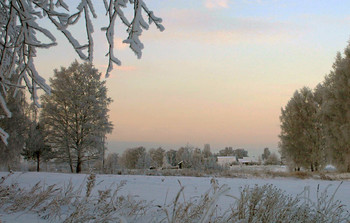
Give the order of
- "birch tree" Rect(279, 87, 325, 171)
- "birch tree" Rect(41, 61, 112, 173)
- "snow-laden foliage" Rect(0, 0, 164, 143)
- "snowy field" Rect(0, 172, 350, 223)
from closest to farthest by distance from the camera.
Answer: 1. "snow-laden foliage" Rect(0, 0, 164, 143)
2. "snowy field" Rect(0, 172, 350, 223)
3. "birch tree" Rect(41, 61, 112, 173)
4. "birch tree" Rect(279, 87, 325, 171)

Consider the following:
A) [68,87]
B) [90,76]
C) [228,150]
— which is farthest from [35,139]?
[228,150]

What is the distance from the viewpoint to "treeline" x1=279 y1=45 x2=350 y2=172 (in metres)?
18.7

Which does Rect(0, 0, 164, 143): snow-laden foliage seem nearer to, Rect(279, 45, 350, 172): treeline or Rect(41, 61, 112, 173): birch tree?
Rect(41, 61, 112, 173): birch tree

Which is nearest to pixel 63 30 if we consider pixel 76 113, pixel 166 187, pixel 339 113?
pixel 166 187

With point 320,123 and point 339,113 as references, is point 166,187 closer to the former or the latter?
point 339,113

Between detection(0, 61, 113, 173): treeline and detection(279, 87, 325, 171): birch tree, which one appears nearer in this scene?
detection(0, 61, 113, 173): treeline

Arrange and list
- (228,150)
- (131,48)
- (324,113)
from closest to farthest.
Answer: (131,48) < (324,113) < (228,150)

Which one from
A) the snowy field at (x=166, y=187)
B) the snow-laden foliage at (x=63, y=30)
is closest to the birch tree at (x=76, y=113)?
the snowy field at (x=166, y=187)

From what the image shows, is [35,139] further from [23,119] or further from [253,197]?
[253,197]

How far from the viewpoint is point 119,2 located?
2574 mm

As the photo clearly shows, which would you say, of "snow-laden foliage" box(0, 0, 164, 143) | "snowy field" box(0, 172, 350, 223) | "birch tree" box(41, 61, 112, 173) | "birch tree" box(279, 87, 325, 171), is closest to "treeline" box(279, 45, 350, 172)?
"birch tree" box(279, 87, 325, 171)

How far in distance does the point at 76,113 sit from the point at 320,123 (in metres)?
18.3

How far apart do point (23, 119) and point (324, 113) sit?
18139 millimetres

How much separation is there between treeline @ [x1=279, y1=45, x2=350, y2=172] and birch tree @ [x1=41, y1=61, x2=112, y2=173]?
14.0 meters
